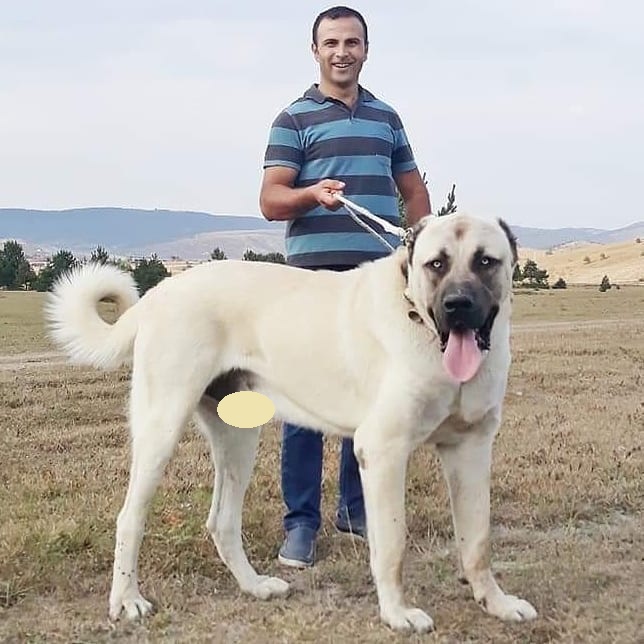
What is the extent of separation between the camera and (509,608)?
12.1ft

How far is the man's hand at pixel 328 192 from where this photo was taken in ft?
13.6

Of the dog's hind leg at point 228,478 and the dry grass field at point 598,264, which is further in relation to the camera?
the dry grass field at point 598,264

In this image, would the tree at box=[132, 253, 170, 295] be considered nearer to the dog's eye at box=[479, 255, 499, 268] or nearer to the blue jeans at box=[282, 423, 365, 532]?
the blue jeans at box=[282, 423, 365, 532]

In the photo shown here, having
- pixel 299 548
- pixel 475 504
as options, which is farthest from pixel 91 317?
pixel 475 504

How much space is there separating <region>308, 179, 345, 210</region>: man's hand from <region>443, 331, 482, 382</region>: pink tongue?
1079 millimetres

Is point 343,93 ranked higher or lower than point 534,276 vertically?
higher

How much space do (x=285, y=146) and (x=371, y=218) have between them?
66cm

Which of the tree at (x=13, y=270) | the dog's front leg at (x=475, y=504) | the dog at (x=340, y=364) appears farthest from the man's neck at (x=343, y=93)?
the tree at (x=13, y=270)

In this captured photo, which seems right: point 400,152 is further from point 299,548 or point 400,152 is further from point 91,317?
point 299,548

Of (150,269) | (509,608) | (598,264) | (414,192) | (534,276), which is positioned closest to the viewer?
(509,608)

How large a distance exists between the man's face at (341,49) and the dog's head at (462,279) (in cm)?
141

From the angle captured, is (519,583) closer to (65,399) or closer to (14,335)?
(65,399)

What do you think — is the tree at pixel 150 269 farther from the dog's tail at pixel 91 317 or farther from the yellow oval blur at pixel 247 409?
the yellow oval blur at pixel 247 409

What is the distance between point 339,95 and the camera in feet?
15.2
